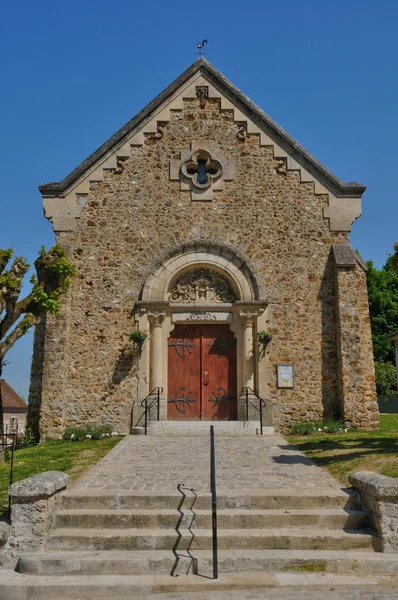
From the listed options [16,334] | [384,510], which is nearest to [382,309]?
[16,334]

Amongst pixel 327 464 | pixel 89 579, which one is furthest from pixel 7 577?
pixel 327 464

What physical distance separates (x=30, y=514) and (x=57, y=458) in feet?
12.9

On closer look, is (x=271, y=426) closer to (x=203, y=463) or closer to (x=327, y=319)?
(x=327, y=319)

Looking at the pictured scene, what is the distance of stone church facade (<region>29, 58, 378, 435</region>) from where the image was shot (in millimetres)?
13047

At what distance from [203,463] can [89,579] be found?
3616 mm

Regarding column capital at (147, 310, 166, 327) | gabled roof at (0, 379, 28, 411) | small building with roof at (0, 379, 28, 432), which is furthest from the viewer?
gabled roof at (0, 379, 28, 411)

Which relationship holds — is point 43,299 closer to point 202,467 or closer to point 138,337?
point 138,337

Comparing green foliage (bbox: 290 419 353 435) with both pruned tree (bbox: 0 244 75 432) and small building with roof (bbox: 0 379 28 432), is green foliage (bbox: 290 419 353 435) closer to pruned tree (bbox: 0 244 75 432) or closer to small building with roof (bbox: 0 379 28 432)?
pruned tree (bbox: 0 244 75 432)

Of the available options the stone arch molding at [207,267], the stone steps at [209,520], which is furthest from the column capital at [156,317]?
the stone steps at [209,520]

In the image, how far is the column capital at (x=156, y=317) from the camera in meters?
13.3

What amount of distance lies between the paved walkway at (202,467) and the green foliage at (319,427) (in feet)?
4.59

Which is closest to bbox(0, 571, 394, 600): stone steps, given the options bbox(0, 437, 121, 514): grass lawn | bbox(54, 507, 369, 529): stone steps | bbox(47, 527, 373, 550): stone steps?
bbox(47, 527, 373, 550): stone steps

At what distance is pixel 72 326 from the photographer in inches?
528

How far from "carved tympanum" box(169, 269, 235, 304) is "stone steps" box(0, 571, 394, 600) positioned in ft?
29.7
